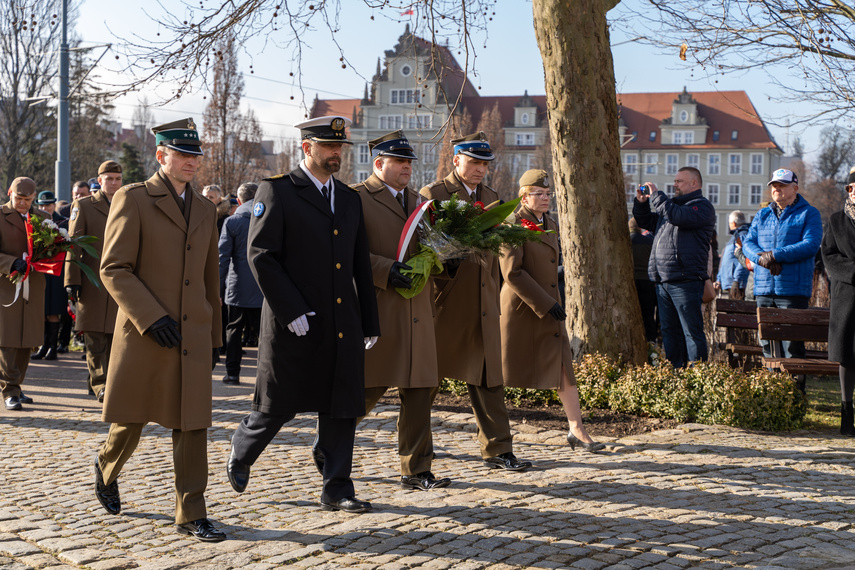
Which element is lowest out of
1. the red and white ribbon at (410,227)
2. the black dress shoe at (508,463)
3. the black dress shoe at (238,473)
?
the black dress shoe at (508,463)

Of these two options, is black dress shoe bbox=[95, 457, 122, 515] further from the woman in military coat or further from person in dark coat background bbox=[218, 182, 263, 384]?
person in dark coat background bbox=[218, 182, 263, 384]

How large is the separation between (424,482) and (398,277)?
134 cm

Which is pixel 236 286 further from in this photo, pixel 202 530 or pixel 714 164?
pixel 714 164

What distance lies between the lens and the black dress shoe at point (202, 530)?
4963 mm

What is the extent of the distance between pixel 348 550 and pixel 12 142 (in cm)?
4200

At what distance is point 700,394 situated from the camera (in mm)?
8312

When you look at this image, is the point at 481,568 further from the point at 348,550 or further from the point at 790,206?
the point at 790,206

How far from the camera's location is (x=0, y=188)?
1721 inches

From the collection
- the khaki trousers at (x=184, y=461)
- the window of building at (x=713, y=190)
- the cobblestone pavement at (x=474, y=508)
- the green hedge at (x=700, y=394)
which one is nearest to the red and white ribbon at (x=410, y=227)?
the cobblestone pavement at (x=474, y=508)

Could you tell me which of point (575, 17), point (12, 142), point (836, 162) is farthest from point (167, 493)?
point (836, 162)

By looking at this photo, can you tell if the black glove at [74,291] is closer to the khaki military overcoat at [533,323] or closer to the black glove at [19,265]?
the black glove at [19,265]

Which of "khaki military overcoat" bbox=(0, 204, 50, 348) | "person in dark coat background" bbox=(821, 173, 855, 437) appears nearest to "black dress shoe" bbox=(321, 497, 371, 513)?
"person in dark coat background" bbox=(821, 173, 855, 437)

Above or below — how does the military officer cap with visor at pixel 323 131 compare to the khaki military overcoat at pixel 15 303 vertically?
above

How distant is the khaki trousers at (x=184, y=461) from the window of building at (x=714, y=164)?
9122 centimetres
